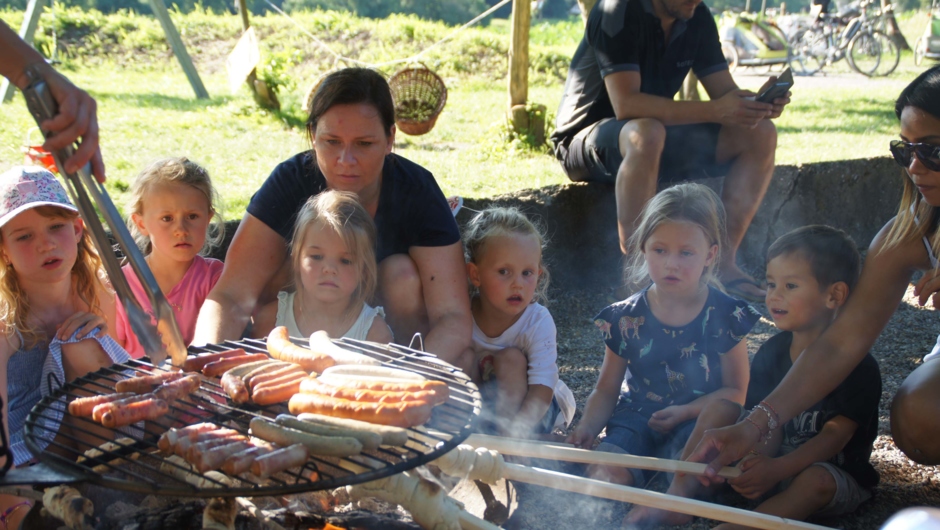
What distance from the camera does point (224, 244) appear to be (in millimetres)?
4328

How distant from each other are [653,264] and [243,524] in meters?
1.95

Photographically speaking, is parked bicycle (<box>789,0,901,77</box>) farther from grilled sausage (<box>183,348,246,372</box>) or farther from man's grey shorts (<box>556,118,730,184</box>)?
grilled sausage (<box>183,348,246,372</box>)

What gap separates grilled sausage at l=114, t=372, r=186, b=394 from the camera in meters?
2.17

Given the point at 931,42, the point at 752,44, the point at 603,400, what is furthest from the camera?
the point at 752,44

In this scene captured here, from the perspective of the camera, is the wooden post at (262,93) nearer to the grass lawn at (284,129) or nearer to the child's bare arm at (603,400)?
the grass lawn at (284,129)

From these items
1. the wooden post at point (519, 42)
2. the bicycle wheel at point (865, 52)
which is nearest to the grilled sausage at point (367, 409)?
the wooden post at point (519, 42)

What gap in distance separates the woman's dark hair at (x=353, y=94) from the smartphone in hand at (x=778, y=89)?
263cm

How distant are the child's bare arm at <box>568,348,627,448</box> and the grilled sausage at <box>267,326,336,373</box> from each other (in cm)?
129

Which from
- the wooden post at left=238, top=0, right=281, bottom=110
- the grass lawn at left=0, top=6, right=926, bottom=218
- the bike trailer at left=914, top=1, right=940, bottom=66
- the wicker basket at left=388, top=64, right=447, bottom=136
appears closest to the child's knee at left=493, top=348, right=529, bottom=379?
the grass lawn at left=0, top=6, right=926, bottom=218

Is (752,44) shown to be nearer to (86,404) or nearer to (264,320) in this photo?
(264,320)

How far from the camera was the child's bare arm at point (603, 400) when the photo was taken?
3.28 m

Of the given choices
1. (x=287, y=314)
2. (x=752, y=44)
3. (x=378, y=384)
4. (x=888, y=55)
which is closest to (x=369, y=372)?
(x=378, y=384)

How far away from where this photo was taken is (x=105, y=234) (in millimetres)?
1965

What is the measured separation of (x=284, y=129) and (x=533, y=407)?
683 cm
